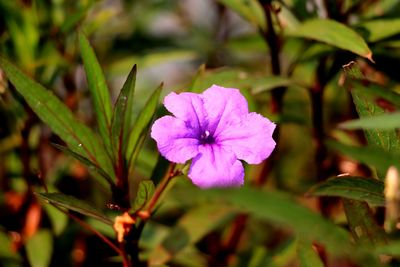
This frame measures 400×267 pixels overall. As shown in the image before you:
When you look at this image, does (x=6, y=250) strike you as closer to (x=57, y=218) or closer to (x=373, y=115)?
(x=57, y=218)

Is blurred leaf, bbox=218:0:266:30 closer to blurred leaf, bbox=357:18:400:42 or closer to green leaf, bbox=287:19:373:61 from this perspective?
green leaf, bbox=287:19:373:61

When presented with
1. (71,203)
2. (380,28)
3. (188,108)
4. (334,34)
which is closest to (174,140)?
(188,108)

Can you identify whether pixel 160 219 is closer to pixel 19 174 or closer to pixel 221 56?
pixel 19 174

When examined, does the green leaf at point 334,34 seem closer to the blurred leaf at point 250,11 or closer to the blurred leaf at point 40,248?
the blurred leaf at point 250,11

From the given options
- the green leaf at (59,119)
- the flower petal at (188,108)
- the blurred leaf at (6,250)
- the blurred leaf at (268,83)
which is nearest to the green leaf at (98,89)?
the green leaf at (59,119)

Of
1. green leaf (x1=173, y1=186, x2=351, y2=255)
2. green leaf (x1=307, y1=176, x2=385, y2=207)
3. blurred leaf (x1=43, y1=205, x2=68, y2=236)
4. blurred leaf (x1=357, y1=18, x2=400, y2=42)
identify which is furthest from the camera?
blurred leaf (x1=43, y1=205, x2=68, y2=236)

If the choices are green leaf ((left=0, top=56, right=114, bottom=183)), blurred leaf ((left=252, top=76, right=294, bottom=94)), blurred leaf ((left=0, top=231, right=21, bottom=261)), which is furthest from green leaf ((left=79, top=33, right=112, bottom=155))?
blurred leaf ((left=0, top=231, right=21, bottom=261))

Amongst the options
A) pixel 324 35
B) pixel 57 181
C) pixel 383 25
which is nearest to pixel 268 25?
pixel 324 35
